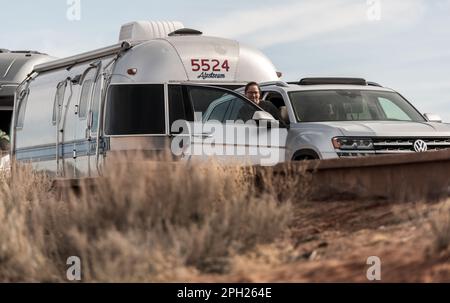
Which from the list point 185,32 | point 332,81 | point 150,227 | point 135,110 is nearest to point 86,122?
point 135,110

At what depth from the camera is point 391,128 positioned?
13.5m

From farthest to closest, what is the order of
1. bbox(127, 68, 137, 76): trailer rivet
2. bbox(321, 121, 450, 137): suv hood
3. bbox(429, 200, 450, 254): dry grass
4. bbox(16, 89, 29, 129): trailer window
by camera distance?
bbox(16, 89, 29, 129): trailer window < bbox(127, 68, 137, 76): trailer rivet < bbox(321, 121, 450, 137): suv hood < bbox(429, 200, 450, 254): dry grass

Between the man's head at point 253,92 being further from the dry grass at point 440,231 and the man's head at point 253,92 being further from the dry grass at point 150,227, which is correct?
the dry grass at point 440,231

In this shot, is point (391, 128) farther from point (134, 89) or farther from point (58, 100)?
point (58, 100)

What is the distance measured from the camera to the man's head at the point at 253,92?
575 inches

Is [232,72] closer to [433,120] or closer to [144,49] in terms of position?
[144,49]

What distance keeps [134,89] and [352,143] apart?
15.2 feet

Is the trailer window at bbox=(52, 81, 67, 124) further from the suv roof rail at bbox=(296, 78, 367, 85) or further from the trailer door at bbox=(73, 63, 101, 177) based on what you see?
the suv roof rail at bbox=(296, 78, 367, 85)

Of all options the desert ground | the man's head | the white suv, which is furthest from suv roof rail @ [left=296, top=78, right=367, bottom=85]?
the desert ground

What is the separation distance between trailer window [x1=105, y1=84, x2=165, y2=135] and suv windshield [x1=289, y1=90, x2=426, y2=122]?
2567mm

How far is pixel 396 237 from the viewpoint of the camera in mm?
8789

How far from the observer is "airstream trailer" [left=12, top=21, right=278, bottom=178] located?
16.1m
